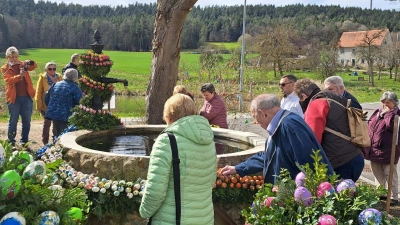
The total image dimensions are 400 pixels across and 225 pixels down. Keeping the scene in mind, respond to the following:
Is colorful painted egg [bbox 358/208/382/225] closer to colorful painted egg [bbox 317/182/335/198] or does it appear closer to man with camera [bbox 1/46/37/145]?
colorful painted egg [bbox 317/182/335/198]

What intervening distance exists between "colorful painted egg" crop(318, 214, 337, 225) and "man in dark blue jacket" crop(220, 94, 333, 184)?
63 cm

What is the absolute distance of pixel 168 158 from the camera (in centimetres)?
291

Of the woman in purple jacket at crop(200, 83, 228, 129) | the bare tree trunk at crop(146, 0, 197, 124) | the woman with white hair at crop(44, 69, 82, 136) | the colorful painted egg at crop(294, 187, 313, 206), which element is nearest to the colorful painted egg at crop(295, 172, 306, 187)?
the colorful painted egg at crop(294, 187, 313, 206)

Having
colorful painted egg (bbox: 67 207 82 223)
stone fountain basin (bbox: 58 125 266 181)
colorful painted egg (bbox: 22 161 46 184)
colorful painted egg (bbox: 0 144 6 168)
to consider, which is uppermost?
colorful painted egg (bbox: 0 144 6 168)

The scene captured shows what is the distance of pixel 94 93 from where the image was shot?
21.1 feet

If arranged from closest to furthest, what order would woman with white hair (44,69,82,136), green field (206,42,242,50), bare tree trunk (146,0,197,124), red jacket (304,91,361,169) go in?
red jacket (304,91,361,169)
woman with white hair (44,69,82,136)
bare tree trunk (146,0,197,124)
green field (206,42,242,50)

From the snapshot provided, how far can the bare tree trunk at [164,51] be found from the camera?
8.45 m

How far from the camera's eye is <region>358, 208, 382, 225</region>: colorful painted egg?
2.54 m

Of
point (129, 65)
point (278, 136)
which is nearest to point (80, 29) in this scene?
point (129, 65)

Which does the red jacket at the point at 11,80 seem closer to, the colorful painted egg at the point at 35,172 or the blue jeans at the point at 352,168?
the colorful painted egg at the point at 35,172

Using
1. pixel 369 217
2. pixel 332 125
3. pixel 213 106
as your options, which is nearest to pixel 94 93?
pixel 213 106

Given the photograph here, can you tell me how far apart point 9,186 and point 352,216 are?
78.7 inches

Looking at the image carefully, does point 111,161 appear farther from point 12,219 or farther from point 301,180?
point 301,180

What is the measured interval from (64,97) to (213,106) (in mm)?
2389
